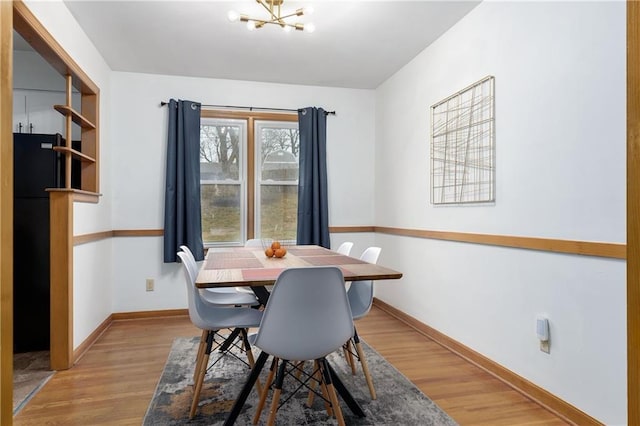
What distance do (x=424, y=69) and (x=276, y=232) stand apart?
2.30 meters

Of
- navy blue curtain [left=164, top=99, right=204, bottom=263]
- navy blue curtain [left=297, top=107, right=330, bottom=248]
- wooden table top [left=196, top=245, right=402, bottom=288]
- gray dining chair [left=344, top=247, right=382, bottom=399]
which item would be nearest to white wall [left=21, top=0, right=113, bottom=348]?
navy blue curtain [left=164, top=99, right=204, bottom=263]

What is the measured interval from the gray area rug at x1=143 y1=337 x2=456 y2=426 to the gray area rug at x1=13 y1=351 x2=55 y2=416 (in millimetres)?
727

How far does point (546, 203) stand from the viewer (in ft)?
6.95

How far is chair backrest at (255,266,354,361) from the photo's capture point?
5.06 feet

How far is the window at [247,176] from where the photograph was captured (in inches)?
164

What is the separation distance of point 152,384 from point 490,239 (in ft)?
7.87

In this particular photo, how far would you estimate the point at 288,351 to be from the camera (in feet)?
5.29

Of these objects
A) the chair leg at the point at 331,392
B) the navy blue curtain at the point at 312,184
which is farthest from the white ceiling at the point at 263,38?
the chair leg at the point at 331,392

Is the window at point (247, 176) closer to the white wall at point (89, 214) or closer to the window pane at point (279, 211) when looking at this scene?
the window pane at point (279, 211)

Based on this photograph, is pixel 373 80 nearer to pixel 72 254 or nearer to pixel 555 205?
pixel 555 205

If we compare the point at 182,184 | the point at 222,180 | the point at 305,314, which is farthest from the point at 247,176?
the point at 305,314

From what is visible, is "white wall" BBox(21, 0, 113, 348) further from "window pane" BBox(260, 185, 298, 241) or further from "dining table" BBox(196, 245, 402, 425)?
"window pane" BBox(260, 185, 298, 241)

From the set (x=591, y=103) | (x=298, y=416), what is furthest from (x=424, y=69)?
(x=298, y=416)

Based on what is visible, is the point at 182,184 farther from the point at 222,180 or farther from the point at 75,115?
the point at 75,115
